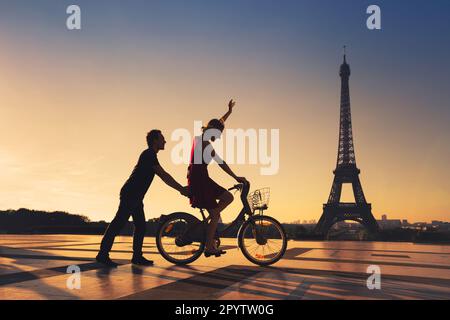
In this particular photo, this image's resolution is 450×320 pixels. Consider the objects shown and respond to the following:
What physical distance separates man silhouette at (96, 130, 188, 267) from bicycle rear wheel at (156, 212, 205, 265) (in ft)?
0.96

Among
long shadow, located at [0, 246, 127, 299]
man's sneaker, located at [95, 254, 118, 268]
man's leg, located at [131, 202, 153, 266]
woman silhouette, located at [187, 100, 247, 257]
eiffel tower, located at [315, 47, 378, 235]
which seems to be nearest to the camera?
long shadow, located at [0, 246, 127, 299]

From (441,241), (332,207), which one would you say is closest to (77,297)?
(441,241)

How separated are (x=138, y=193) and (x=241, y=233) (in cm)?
154

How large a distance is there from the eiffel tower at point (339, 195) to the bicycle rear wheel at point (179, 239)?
47.2 metres

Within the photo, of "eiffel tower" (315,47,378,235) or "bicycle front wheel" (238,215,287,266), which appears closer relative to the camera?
"bicycle front wheel" (238,215,287,266)

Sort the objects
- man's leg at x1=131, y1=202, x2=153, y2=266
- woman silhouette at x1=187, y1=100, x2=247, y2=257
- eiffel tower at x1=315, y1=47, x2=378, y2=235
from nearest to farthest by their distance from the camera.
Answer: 1. woman silhouette at x1=187, y1=100, x2=247, y2=257
2. man's leg at x1=131, y1=202, x2=153, y2=266
3. eiffel tower at x1=315, y1=47, x2=378, y2=235

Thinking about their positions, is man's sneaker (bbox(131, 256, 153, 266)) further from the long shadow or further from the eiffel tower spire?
the eiffel tower spire

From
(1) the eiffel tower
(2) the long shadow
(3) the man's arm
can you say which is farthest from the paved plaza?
(1) the eiffel tower

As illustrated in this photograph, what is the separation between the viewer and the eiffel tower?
54406mm

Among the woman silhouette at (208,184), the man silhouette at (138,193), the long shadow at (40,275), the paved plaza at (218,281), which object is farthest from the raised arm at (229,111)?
the long shadow at (40,275)

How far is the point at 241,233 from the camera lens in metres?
6.18
